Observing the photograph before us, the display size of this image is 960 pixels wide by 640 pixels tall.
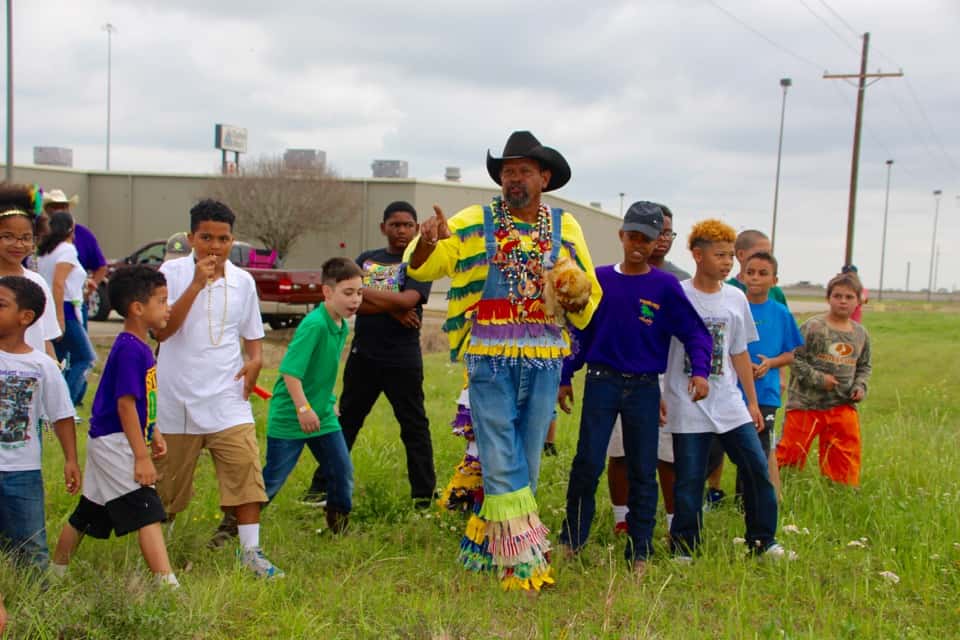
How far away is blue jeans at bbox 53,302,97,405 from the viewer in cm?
809

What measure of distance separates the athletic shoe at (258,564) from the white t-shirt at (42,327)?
1.39 m

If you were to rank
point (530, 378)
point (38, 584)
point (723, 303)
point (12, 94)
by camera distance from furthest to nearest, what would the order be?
point (12, 94) < point (723, 303) < point (530, 378) < point (38, 584)

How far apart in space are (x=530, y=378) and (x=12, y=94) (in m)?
20.6

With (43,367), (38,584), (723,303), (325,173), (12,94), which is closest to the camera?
(38,584)

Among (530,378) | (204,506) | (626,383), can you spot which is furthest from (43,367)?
(626,383)

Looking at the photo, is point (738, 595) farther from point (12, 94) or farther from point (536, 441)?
point (12, 94)

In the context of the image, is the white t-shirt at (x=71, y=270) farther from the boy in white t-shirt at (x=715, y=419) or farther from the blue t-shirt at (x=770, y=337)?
the blue t-shirt at (x=770, y=337)

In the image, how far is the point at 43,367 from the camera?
4184 mm

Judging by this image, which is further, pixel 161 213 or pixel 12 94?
pixel 161 213

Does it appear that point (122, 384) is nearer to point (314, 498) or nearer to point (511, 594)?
point (511, 594)

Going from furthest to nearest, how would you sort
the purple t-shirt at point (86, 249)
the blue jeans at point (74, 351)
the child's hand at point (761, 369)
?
the purple t-shirt at point (86, 249)
the blue jeans at point (74, 351)
the child's hand at point (761, 369)

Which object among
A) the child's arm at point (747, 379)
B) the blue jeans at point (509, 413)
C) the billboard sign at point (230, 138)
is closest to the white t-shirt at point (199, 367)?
the blue jeans at point (509, 413)

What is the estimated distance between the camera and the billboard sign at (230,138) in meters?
48.6

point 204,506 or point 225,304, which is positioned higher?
point 225,304
